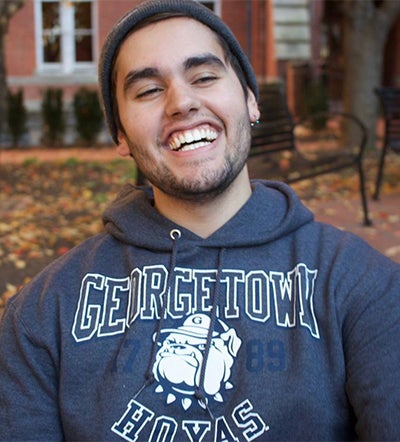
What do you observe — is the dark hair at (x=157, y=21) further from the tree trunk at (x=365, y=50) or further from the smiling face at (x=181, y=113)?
the tree trunk at (x=365, y=50)

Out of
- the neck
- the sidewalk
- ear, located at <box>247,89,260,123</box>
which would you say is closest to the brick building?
the sidewalk

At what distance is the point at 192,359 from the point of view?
1.70m

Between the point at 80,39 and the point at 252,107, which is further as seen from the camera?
the point at 80,39

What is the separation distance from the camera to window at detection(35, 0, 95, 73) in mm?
15539

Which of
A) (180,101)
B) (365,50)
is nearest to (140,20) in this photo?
(180,101)

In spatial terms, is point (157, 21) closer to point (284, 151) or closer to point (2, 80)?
point (284, 151)

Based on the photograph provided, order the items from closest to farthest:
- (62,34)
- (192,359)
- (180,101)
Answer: (192,359)
(180,101)
(62,34)

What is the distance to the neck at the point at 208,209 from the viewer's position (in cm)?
193

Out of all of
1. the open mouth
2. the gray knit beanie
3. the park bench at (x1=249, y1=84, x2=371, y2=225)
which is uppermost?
the gray knit beanie

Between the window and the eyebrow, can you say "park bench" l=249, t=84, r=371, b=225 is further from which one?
the window

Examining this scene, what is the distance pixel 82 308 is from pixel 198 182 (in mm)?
431

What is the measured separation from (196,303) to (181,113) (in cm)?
48

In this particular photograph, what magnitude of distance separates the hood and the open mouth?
0.74 feet

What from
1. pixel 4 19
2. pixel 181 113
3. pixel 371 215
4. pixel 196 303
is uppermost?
pixel 4 19
